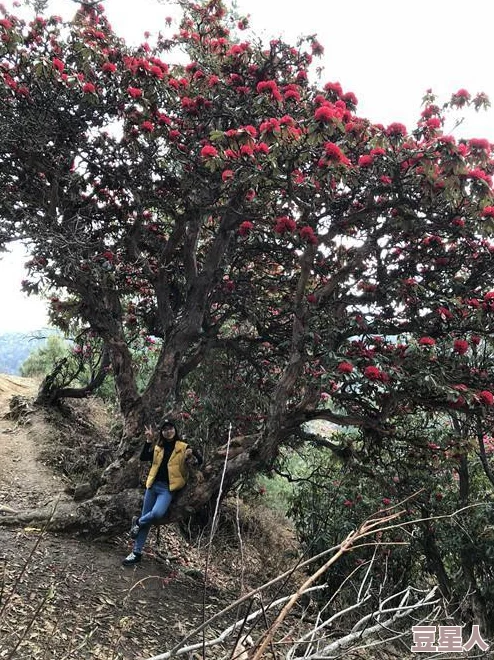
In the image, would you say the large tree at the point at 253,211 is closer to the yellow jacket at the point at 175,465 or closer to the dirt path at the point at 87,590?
the yellow jacket at the point at 175,465

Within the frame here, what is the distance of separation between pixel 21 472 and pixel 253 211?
556 cm

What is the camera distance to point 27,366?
1795 cm

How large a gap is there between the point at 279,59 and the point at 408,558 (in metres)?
7.15

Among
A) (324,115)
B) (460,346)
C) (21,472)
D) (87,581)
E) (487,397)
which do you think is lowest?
(21,472)

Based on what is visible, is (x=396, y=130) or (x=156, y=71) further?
(x=156, y=71)

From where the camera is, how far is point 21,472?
756 centimetres

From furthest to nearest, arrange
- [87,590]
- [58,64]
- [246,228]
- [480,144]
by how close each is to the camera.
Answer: [246,228] < [58,64] < [87,590] < [480,144]

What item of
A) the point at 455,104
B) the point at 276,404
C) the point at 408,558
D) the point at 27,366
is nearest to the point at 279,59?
the point at 455,104

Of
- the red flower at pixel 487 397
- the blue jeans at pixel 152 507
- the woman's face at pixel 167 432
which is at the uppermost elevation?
the red flower at pixel 487 397

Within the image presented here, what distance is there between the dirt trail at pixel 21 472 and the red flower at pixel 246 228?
457 cm

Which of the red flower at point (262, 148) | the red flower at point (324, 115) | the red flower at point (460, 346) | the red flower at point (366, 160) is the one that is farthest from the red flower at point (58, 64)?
the red flower at point (460, 346)

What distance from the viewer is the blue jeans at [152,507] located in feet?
16.9

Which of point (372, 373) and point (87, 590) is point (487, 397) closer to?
point (372, 373)

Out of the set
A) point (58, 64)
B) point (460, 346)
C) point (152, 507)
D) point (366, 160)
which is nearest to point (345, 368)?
point (460, 346)
